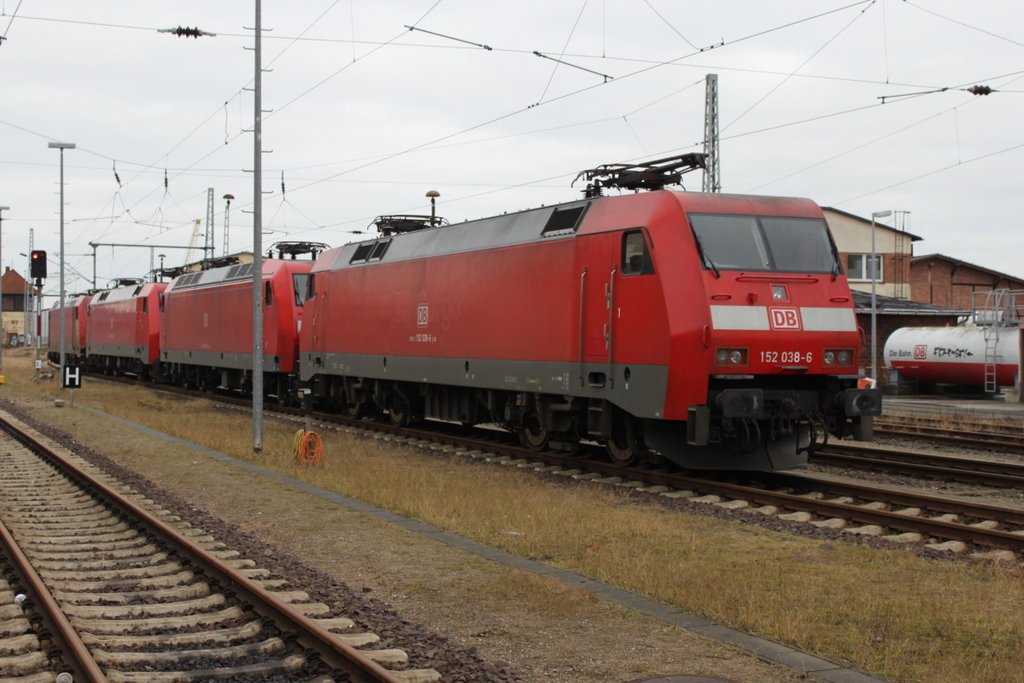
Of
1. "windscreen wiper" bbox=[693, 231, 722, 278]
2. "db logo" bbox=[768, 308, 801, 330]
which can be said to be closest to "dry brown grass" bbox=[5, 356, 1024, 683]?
"db logo" bbox=[768, 308, 801, 330]

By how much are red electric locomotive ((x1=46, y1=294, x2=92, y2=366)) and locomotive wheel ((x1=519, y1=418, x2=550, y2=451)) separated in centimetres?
3766

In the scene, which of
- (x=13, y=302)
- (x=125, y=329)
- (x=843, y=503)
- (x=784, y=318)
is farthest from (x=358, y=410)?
(x=13, y=302)

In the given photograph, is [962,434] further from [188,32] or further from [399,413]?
[188,32]

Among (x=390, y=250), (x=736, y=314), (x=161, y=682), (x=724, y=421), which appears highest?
(x=390, y=250)

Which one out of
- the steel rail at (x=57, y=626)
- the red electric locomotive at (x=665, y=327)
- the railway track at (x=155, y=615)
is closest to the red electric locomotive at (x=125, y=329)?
the red electric locomotive at (x=665, y=327)

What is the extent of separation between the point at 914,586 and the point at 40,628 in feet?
20.7

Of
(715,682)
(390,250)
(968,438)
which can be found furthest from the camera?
(390,250)

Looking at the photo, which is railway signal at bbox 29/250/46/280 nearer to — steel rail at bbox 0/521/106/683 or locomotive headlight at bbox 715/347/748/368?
steel rail at bbox 0/521/106/683

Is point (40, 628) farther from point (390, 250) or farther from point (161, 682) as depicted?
point (390, 250)

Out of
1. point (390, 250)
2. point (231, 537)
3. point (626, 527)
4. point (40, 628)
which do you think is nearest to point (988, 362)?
point (390, 250)

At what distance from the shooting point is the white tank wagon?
98.4 ft

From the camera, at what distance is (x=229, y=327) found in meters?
29.8

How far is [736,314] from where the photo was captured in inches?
481

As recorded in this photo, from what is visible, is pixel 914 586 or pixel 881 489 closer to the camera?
pixel 914 586
